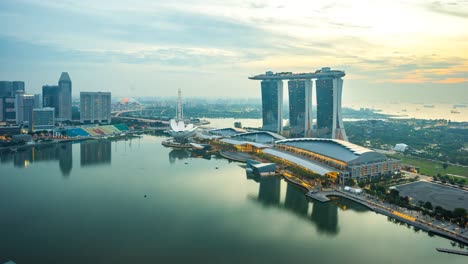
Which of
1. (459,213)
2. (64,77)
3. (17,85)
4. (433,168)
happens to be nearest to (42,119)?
(64,77)

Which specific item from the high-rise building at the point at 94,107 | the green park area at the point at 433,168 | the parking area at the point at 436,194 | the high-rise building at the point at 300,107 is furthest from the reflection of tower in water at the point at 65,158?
the green park area at the point at 433,168

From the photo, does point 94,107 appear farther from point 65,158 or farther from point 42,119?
point 65,158

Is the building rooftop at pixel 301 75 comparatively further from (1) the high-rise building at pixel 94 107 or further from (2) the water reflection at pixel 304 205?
(1) the high-rise building at pixel 94 107

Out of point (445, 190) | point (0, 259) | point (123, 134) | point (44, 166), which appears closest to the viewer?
point (0, 259)

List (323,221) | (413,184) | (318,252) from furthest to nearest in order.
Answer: (413,184), (323,221), (318,252)

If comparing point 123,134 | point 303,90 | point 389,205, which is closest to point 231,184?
point 389,205

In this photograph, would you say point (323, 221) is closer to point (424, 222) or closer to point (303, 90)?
point (424, 222)
